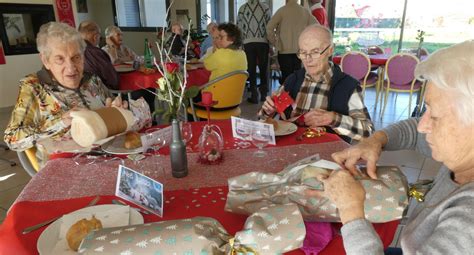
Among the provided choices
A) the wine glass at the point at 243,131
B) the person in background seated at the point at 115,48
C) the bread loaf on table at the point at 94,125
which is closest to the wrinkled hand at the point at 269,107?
the wine glass at the point at 243,131

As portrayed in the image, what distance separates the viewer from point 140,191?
1.08 meters

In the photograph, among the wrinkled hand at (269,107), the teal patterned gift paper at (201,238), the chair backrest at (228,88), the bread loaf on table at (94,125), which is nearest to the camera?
the teal patterned gift paper at (201,238)

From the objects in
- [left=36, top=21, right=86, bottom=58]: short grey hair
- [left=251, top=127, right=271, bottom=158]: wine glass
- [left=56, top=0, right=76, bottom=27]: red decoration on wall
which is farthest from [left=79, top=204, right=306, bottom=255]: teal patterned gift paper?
[left=56, top=0, right=76, bottom=27]: red decoration on wall

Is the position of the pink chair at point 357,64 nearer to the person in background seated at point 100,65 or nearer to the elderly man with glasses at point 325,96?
the elderly man with glasses at point 325,96

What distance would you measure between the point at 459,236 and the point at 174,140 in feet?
3.00

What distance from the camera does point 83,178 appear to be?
1255 mm

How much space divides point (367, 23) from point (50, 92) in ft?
23.8

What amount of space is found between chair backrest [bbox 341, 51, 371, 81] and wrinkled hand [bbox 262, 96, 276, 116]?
341 centimetres

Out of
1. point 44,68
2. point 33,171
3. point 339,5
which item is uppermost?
point 339,5

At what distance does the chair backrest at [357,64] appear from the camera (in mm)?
4978

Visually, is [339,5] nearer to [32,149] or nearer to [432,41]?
[432,41]

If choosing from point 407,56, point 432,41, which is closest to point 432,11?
point 432,41

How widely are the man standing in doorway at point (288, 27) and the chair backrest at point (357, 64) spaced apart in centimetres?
88

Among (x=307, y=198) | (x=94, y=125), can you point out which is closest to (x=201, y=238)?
(x=307, y=198)
